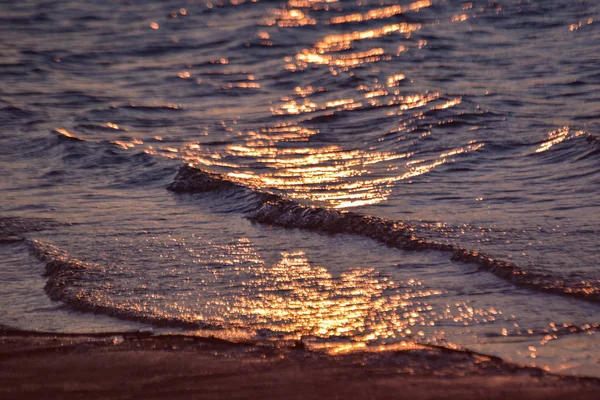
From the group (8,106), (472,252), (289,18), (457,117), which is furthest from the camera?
(289,18)

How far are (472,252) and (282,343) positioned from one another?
62.5 inches

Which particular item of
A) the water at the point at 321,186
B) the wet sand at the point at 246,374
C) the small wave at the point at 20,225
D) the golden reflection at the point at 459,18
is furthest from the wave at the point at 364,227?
the golden reflection at the point at 459,18

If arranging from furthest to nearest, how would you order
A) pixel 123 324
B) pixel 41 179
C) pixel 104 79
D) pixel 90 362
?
pixel 104 79, pixel 41 179, pixel 123 324, pixel 90 362

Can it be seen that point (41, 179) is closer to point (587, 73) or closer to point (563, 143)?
point (563, 143)

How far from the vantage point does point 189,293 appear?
15.2ft

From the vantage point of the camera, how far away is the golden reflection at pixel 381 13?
54.7 ft

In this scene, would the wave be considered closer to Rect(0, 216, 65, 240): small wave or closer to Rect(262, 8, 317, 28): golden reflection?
Rect(0, 216, 65, 240): small wave

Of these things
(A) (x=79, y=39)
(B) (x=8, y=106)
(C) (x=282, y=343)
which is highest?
(A) (x=79, y=39)

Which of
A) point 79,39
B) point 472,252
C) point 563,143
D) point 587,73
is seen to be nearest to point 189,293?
point 472,252

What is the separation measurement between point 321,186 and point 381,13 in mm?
10810

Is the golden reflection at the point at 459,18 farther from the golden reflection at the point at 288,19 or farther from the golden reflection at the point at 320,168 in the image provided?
the golden reflection at the point at 320,168

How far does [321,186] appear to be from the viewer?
272 inches

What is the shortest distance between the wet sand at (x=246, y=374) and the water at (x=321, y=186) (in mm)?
172

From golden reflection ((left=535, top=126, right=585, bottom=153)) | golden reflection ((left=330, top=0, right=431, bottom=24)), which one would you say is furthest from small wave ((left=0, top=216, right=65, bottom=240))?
golden reflection ((left=330, top=0, right=431, bottom=24))
